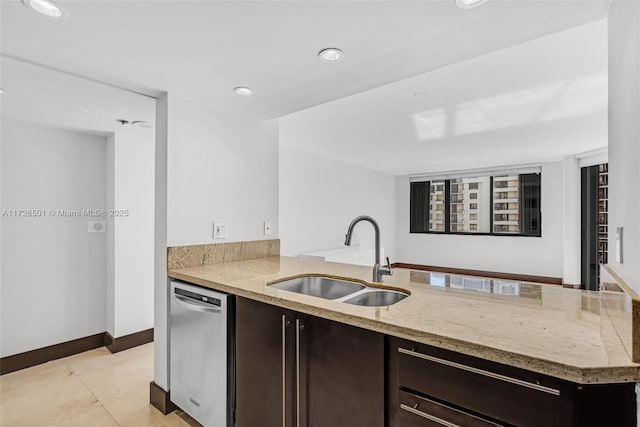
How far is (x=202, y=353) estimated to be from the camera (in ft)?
5.99

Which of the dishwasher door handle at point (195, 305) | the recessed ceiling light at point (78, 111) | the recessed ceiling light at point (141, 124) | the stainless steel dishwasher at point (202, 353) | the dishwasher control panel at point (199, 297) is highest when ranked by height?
the recessed ceiling light at point (141, 124)

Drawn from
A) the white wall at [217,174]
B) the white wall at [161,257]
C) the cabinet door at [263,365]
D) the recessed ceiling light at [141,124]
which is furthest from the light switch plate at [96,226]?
the cabinet door at [263,365]

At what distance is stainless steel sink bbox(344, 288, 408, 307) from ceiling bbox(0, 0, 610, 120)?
1.21 metres

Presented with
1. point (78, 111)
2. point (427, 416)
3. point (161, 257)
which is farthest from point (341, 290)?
point (78, 111)

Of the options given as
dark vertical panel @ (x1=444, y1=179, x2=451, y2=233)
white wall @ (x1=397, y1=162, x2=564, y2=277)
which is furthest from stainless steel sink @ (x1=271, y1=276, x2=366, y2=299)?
dark vertical panel @ (x1=444, y1=179, x2=451, y2=233)

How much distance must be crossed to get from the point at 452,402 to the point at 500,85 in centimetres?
221

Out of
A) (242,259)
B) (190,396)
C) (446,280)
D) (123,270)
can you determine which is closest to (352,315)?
(446,280)

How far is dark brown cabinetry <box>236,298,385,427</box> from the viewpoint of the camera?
121 centimetres

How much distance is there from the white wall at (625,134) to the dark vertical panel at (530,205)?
5.45 meters

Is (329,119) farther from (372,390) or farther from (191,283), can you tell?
(372,390)

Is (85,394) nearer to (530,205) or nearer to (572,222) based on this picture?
(572,222)

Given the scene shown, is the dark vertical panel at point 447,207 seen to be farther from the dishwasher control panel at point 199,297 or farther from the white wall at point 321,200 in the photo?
the dishwasher control panel at point 199,297

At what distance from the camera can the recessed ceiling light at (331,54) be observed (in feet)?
5.18

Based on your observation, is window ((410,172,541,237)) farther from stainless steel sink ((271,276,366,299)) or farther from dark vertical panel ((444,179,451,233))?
stainless steel sink ((271,276,366,299))
